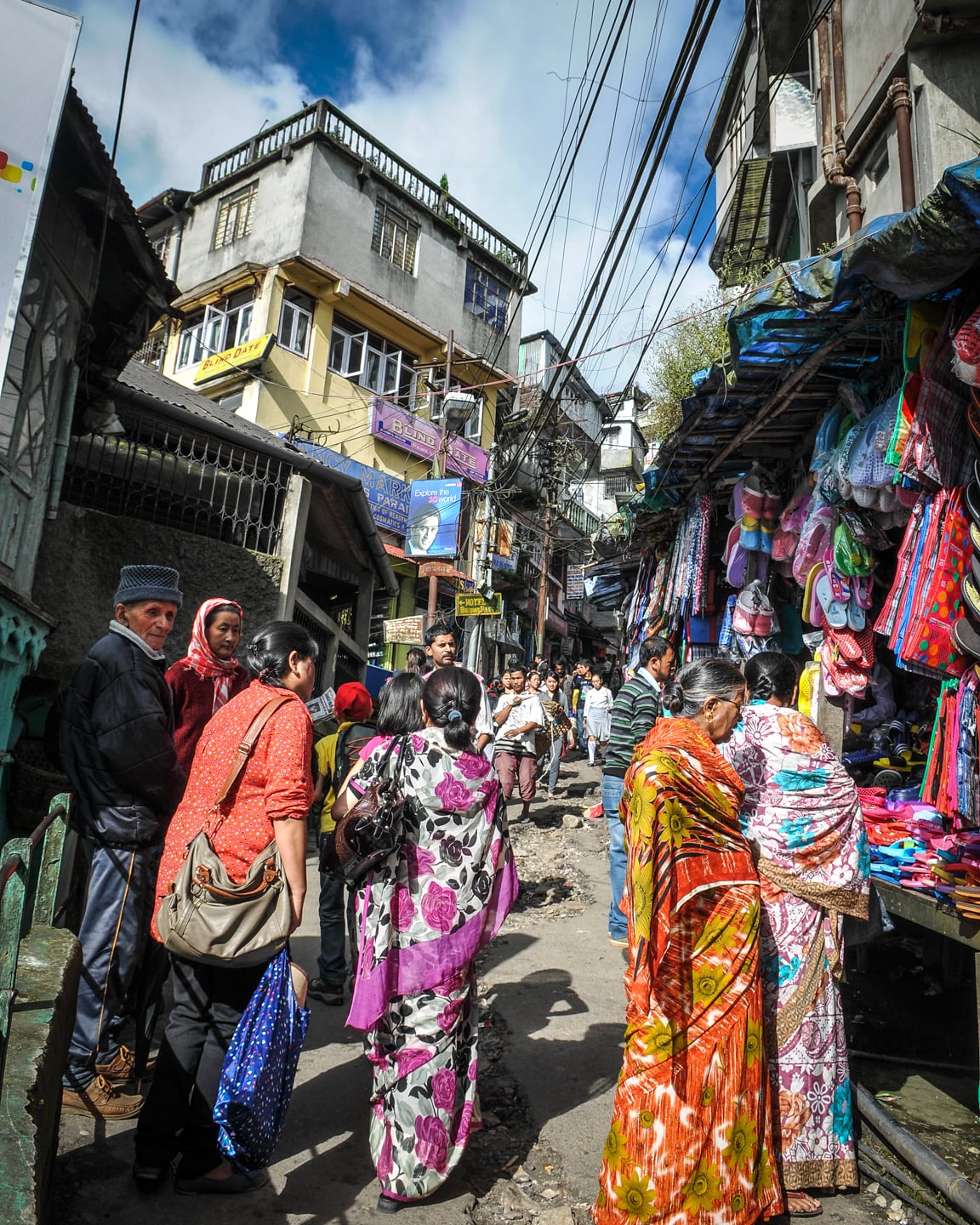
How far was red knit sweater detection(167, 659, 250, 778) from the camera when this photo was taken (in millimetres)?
3646

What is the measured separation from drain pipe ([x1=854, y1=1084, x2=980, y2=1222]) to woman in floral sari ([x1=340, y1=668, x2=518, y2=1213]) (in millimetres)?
1579

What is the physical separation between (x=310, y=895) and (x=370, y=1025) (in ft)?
12.2

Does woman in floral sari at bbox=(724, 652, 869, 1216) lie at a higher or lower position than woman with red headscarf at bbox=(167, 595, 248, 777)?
lower

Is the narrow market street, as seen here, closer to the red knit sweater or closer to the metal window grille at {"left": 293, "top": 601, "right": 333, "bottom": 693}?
the red knit sweater

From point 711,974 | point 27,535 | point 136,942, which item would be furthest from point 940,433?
point 27,535

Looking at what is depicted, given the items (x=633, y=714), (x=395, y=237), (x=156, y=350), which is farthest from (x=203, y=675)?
(x=395, y=237)

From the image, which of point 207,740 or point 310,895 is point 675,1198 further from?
point 310,895

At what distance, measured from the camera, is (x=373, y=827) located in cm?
267

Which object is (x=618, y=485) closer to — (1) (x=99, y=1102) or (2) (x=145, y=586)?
(2) (x=145, y=586)

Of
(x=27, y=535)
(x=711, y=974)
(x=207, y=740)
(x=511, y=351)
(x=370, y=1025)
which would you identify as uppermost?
(x=511, y=351)

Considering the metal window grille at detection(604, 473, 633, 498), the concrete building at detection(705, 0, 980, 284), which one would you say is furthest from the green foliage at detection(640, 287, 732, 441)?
the metal window grille at detection(604, 473, 633, 498)

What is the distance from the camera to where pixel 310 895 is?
20.2ft

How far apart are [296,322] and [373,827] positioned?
736 inches

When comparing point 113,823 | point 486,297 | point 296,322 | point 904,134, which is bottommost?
point 113,823
